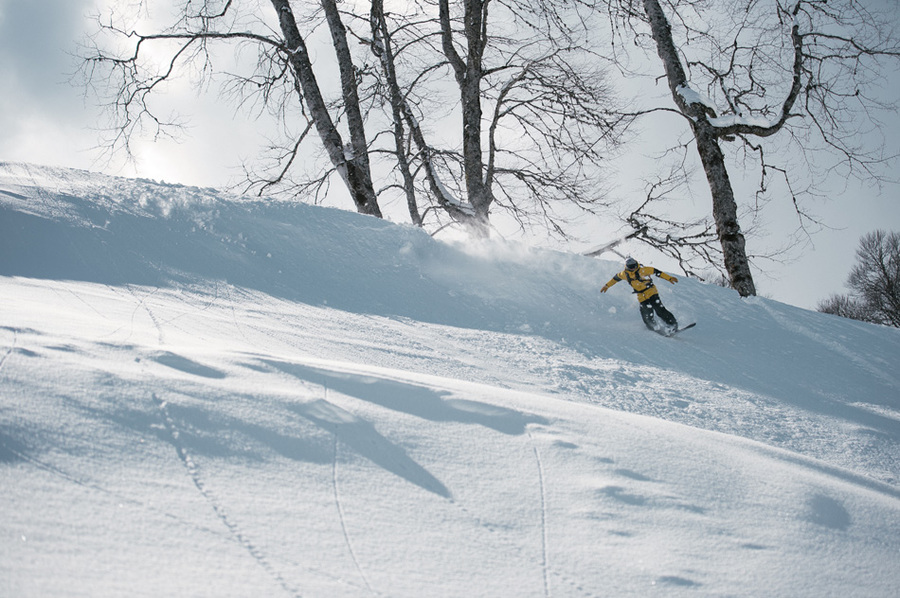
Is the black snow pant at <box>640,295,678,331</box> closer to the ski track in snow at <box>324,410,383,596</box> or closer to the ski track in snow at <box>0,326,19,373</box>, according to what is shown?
the ski track in snow at <box>324,410,383,596</box>

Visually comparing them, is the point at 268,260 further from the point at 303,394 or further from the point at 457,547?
the point at 457,547

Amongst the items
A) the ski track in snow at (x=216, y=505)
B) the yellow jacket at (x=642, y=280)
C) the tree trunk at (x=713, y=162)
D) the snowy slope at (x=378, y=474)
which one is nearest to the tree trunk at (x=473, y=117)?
the tree trunk at (x=713, y=162)

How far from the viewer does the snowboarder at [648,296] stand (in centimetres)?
700

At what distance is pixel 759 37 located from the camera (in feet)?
33.4

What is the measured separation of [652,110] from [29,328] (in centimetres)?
988

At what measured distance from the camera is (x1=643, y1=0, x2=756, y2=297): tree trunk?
29.3 ft

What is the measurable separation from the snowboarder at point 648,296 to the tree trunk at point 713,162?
2.32 metres

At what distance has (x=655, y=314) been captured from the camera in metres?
7.10

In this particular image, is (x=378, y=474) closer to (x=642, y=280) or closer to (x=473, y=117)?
(x=642, y=280)

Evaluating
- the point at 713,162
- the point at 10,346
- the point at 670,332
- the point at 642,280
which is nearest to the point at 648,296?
the point at 642,280

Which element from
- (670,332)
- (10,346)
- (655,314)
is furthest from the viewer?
(655,314)

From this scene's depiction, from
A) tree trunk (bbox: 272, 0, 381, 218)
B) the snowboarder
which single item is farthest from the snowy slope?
tree trunk (bbox: 272, 0, 381, 218)

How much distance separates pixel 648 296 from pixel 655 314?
0.79ft

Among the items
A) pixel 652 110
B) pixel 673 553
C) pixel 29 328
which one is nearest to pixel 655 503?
pixel 673 553
